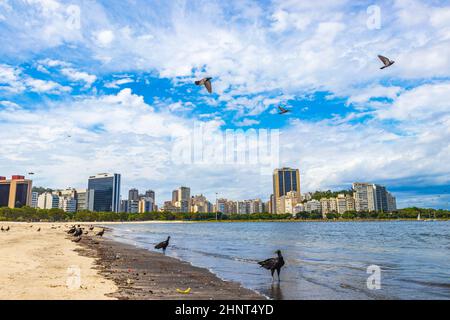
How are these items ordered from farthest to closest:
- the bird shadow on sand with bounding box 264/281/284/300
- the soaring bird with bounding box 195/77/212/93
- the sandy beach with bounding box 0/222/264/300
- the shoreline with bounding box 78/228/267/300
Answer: the soaring bird with bounding box 195/77/212/93 < the bird shadow on sand with bounding box 264/281/284/300 < the shoreline with bounding box 78/228/267/300 < the sandy beach with bounding box 0/222/264/300

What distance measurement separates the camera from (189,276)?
51.8 feet

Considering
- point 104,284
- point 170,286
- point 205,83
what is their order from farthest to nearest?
1. point 170,286
2. point 205,83
3. point 104,284

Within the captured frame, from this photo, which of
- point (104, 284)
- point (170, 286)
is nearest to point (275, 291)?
point (170, 286)

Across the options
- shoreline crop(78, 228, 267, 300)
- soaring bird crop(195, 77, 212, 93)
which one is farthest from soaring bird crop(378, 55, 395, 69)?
shoreline crop(78, 228, 267, 300)

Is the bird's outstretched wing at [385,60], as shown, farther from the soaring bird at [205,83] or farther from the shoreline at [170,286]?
the shoreline at [170,286]

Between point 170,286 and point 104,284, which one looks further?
point 170,286

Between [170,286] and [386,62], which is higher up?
[386,62]

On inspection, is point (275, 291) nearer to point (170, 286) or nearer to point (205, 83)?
point (170, 286)

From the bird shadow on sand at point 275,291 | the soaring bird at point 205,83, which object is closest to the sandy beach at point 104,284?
the bird shadow on sand at point 275,291

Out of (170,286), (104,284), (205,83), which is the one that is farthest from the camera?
(170,286)

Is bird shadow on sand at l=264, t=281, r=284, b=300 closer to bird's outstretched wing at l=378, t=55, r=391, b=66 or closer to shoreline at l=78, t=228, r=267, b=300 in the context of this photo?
shoreline at l=78, t=228, r=267, b=300
